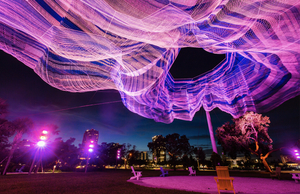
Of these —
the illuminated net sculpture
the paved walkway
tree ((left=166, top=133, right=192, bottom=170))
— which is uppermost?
the illuminated net sculpture

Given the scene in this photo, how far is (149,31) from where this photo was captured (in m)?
5.32

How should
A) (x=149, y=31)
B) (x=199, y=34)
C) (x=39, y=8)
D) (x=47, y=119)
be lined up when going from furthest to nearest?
(x=47, y=119) → (x=199, y=34) → (x=149, y=31) → (x=39, y=8)

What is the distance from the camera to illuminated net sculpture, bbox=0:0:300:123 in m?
4.40

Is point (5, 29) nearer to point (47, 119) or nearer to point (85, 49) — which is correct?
point (85, 49)

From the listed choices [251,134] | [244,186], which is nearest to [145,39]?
[244,186]

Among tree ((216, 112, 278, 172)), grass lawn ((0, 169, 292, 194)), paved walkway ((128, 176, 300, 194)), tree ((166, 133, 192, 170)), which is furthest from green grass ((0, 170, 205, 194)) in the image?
tree ((166, 133, 192, 170))

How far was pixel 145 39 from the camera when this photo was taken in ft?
19.0

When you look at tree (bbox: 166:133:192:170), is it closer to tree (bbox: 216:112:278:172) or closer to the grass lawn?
tree (bbox: 216:112:278:172)

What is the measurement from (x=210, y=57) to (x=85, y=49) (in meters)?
10.6

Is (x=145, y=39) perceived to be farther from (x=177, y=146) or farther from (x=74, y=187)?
(x=177, y=146)

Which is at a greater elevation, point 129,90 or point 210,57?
point 210,57

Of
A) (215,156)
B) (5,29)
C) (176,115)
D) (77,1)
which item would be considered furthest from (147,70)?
(215,156)

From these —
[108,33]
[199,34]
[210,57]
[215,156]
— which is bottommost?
[215,156]

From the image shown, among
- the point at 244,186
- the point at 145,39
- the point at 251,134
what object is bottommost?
the point at 244,186
